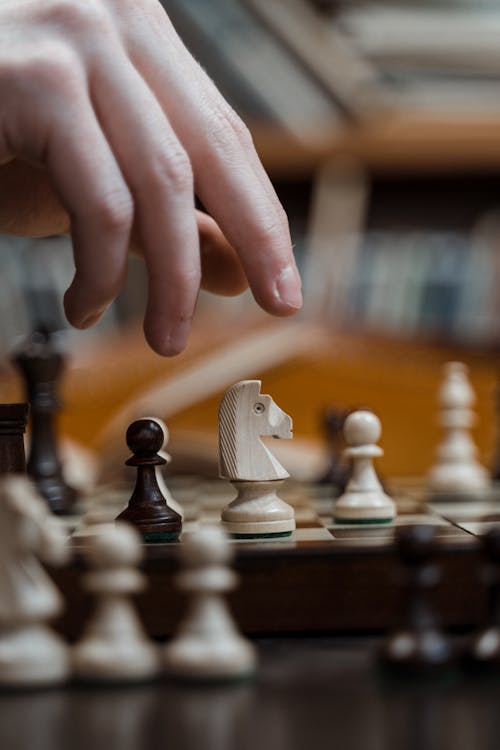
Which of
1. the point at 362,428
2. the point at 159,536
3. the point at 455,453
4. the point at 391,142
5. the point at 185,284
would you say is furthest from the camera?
the point at 391,142

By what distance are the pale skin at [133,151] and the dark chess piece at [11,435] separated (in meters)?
0.13

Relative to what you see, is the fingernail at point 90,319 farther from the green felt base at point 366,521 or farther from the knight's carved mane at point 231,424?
the green felt base at point 366,521

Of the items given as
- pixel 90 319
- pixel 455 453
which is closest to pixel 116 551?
pixel 90 319

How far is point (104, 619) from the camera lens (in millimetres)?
897

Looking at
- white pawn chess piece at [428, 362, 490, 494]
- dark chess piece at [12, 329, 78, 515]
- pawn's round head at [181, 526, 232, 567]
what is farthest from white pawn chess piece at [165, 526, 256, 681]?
white pawn chess piece at [428, 362, 490, 494]

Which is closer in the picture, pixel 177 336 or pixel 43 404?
pixel 177 336

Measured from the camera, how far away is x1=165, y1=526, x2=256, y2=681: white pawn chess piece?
86cm

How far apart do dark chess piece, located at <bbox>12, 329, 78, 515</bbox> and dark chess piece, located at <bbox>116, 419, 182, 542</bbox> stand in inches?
15.2

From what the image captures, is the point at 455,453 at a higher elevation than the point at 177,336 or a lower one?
lower

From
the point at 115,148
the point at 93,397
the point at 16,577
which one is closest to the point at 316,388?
the point at 93,397

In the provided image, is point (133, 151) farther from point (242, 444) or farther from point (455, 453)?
point (455, 453)

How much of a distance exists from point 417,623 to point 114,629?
0.24 metres

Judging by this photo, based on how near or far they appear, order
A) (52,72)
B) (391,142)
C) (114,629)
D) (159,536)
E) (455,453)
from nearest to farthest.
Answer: (114,629) < (52,72) < (159,536) < (455,453) < (391,142)

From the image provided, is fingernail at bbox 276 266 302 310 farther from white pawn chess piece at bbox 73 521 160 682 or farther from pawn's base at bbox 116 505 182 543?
white pawn chess piece at bbox 73 521 160 682
